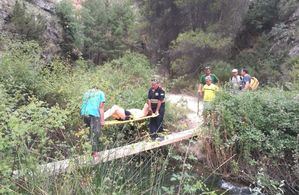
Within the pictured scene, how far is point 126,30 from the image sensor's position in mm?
26016

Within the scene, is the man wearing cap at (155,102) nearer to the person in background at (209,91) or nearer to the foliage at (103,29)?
the person in background at (209,91)

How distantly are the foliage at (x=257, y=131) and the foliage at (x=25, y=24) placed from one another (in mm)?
11418

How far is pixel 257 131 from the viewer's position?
895cm

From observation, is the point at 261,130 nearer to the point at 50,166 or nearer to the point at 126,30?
the point at 50,166

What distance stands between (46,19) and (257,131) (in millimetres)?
14981

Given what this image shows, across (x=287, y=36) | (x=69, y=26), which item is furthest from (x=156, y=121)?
(x=69, y=26)

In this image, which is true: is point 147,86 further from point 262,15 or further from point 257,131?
point 262,15

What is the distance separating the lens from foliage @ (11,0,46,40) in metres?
17.9

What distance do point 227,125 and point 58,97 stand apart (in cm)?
503

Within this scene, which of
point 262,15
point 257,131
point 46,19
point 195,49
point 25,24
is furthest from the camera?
point 262,15

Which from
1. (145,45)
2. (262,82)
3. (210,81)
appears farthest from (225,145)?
(145,45)

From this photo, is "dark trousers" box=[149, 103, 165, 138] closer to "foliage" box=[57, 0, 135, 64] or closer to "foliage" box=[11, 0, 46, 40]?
"foliage" box=[11, 0, 46, 40]

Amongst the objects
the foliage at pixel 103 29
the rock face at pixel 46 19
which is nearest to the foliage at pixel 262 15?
the foliage at pixel 103 29

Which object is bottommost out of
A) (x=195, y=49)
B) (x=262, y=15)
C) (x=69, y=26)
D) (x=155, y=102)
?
(x=155, y=102)
